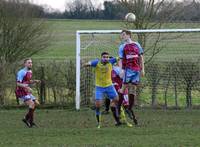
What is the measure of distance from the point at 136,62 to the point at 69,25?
22850 millimetres

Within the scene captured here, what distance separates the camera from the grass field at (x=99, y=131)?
11188 millimetres

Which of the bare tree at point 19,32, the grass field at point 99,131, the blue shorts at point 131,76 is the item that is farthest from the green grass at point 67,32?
the blue shorts at point 131,76

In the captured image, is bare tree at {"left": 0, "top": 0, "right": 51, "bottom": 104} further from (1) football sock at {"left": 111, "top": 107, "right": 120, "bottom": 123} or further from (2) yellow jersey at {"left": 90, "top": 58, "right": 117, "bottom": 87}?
(1) football sock at {"left": 111, "top": 107, "right": 120, "bottom": 123}

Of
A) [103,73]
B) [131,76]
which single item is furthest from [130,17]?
[131,76]

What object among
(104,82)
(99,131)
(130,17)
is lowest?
(99,131)

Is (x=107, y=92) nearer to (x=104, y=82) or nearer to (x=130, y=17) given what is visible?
(x=104, y=82)

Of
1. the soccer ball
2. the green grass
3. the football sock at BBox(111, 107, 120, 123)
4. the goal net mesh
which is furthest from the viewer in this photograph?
the green grass

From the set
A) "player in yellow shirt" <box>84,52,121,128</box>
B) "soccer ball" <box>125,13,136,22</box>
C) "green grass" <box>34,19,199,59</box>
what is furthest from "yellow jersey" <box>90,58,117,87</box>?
"green grass" <box>34,19,199,59</box>

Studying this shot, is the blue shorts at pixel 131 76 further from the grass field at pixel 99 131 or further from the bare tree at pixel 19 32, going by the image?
the bare tree at pixel 19 32

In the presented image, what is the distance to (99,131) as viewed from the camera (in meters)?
12.8

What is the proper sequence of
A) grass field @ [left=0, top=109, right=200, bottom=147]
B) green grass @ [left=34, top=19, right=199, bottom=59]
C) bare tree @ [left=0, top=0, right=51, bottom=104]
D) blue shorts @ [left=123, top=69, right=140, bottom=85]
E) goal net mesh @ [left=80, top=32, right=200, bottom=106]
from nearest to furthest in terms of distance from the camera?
grass field @ [left=0, top=109, right=200, bottom=147] → blue shorts @ [left=123, top=69, right=140, bottom=85] → goal net mesh @ [left=80, top=32, right=200, bottom=106] → bare tree @ [left=0, top=0, right=51, bottom=104] → green grass @ [left=34, top=19, right=199, bottom=59]

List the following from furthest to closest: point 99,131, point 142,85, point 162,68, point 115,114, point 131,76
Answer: point 142,85, point 162,68, point 115,114, point 131,76, point 99,131

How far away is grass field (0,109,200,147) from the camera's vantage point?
11.2m

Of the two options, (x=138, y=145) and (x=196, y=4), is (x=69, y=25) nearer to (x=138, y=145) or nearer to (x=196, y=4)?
(x=196, y=4)
